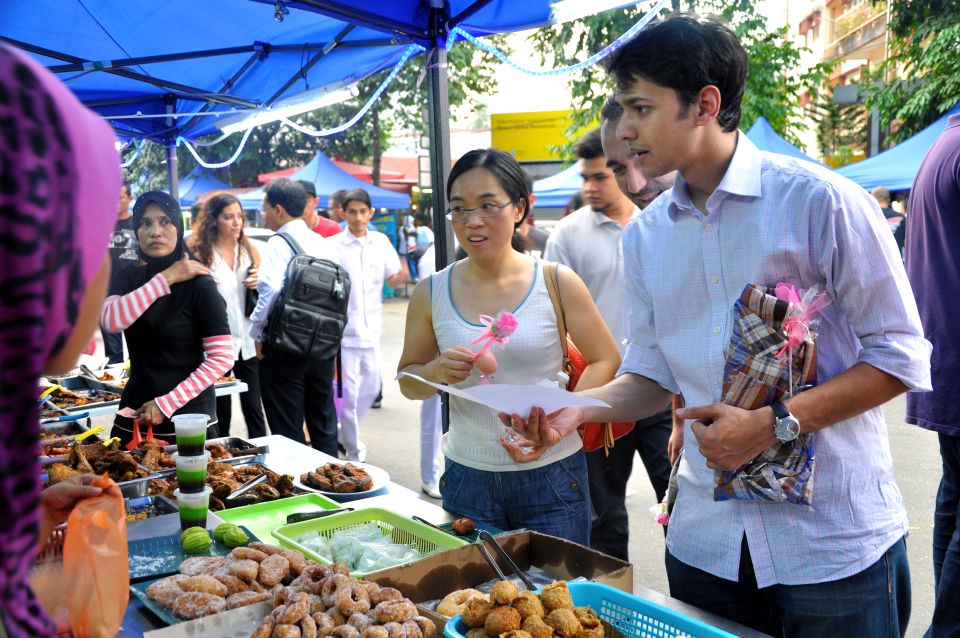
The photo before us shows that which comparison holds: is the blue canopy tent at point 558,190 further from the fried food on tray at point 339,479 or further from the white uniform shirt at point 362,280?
the fried food on tray at point 339,479

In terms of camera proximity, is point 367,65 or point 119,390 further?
point 367,65

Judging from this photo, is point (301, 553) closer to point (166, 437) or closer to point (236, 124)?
point (166, 437)

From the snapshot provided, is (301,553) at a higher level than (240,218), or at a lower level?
lower

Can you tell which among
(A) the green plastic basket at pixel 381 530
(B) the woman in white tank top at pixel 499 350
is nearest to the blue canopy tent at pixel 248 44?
(B) the woman in white tank top at pixel 499 350

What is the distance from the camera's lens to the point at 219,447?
3.23 m

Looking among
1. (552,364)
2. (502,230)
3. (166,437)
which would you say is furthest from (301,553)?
(166,437)

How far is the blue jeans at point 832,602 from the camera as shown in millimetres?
1662

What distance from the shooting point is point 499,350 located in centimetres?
264

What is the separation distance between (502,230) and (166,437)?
184 cm

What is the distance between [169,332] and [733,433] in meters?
2.58

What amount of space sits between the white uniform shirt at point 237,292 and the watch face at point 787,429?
4965mm

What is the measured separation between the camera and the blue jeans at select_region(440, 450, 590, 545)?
252cm

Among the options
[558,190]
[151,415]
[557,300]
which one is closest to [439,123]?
[557,300]

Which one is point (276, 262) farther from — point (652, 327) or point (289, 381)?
point (652, 327)
